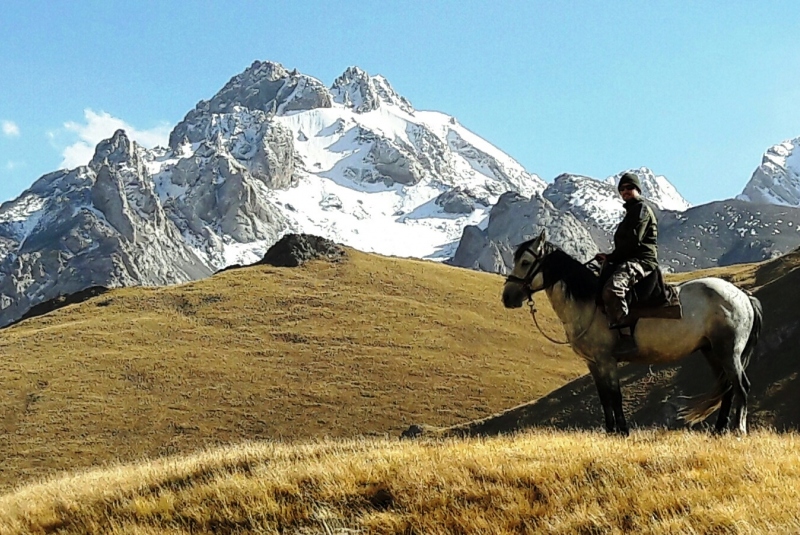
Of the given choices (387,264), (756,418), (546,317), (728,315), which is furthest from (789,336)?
(387,264)

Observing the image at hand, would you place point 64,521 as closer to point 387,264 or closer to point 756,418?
point 756,418

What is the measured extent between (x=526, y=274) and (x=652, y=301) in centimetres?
221

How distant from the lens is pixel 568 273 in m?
15.0

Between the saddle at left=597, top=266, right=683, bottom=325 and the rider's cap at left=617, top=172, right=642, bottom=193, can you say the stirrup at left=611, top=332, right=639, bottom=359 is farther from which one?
the rider's cap at left=617, top=172, right=642, bottom=193

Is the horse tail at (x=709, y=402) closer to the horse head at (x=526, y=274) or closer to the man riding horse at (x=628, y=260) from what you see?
the man riding horse at (x=628, y=260)

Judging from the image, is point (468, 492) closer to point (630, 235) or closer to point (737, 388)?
point (630, 235)

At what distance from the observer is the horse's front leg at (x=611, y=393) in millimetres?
14312

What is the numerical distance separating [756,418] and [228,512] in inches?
1138

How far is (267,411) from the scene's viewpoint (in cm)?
6456

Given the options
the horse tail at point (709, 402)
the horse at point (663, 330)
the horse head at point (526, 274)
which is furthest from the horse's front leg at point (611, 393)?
the horse head at point (526, 274)

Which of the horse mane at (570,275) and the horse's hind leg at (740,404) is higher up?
the horse mane at (570,275)

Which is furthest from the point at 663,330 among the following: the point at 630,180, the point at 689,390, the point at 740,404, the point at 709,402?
the point at 689,390

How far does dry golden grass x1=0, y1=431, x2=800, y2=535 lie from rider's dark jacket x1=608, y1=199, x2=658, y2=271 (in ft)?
9.77

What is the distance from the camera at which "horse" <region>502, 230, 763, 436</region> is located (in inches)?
560
